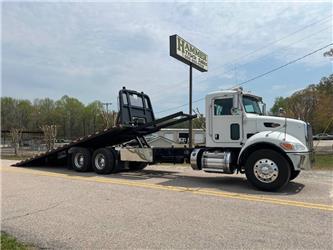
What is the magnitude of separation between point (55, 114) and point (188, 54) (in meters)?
101

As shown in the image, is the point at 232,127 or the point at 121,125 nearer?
the point at 232,127

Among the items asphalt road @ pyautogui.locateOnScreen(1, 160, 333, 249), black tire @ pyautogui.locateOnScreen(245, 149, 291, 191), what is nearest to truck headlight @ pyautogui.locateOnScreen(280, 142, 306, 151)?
black tire @ pyautogui.locateOnScreen(245, 149, 291, 191)

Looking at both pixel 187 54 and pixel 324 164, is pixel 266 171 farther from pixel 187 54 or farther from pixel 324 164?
pixel 187 54

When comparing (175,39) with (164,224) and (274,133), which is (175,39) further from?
(164,224)

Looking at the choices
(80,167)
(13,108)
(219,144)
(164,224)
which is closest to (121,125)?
(80,167)

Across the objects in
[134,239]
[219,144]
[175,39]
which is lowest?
[134,239]

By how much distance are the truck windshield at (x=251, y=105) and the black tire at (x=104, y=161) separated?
5099 millimetres

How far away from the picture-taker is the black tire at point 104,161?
12688 millimetres

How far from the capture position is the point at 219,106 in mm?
10453

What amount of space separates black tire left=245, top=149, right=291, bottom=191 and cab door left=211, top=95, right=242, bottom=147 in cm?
105

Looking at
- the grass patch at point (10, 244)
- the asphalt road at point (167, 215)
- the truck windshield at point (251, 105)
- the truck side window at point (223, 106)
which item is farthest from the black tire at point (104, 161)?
the grass patch at point (10, 244)

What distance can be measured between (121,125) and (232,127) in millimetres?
4032

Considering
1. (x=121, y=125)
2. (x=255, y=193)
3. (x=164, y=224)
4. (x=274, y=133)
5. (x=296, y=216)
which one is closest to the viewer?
(x=164, y=224)

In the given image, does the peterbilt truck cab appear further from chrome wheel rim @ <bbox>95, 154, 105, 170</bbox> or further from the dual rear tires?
chrome wheel rim @ <bbox>95, 154, 105, 170</bbox>
